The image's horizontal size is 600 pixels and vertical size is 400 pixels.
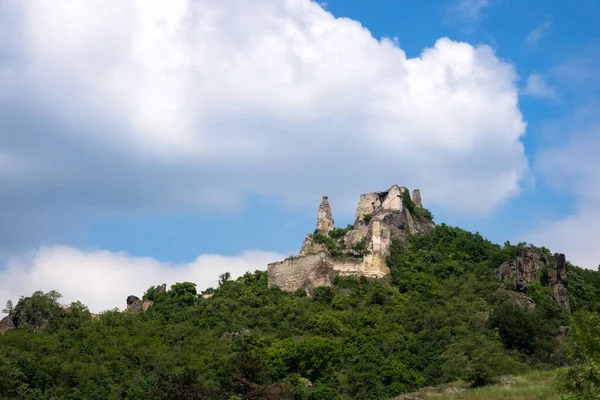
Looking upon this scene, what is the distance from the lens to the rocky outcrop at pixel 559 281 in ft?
228

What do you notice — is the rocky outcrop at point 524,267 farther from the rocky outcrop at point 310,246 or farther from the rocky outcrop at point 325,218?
the rocky outcrop at point 325,218

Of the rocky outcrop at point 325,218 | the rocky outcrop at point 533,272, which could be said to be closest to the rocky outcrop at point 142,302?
the rocky outcrop at point 325,218

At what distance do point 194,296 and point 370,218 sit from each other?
63.3 feet

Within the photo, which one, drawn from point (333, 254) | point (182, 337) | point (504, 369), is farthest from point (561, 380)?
point (333, 254)

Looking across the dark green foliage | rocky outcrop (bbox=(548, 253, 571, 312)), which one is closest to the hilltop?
rocky outcrop (bbox=(548, 253, 571, 312))

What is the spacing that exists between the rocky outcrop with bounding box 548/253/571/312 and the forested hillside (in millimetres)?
987

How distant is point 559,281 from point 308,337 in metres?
23.5

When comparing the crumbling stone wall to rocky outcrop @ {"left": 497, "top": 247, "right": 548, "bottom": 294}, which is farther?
the crumbling stone wall

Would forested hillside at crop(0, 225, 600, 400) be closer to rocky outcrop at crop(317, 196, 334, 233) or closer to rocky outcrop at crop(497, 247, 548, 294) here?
rocky outcrop at crop(497, 247, 548, 294)

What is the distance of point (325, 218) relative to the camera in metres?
88.8

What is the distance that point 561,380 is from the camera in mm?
30500

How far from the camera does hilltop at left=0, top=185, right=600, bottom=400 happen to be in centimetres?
5212

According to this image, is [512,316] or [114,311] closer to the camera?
[512,316]

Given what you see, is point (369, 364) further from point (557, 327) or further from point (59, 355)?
point (59, 355)
